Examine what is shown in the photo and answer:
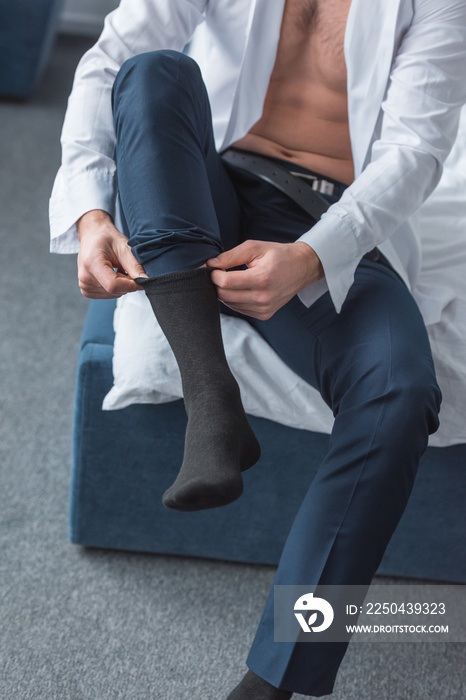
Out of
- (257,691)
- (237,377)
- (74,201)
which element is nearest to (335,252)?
(237,377)

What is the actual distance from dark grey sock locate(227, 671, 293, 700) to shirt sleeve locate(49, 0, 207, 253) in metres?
0.60

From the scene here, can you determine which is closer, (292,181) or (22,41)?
(292,181)

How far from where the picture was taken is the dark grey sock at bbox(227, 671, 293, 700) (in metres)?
0.84

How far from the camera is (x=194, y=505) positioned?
749mm

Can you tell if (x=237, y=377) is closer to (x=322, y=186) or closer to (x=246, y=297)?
(x=246, y=297)

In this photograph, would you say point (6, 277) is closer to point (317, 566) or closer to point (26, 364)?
point (26, 364)

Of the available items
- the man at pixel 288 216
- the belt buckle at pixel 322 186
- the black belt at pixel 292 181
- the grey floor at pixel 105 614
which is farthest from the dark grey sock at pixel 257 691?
the belt buckle at pixel 322 186

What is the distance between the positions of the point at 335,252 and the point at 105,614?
633 mm

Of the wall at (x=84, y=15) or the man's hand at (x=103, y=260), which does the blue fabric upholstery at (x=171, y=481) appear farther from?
the wall at (x=84, y=15)

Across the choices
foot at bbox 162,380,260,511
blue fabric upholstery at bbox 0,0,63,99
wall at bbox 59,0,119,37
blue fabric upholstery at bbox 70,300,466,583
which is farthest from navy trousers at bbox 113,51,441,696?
wall at bbox 59,0,119,37

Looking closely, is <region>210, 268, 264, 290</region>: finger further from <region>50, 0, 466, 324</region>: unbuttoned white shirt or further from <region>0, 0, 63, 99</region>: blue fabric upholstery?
<region>0, 0, 63, 99</region>: blue fabric upholstery

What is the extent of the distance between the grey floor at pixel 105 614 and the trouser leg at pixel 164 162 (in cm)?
56

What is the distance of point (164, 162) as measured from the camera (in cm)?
86

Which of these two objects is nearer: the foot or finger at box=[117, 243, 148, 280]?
the foot
